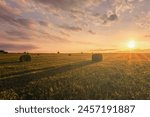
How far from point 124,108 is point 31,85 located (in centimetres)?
586

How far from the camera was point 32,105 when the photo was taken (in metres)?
8.30

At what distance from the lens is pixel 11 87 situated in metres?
11.3

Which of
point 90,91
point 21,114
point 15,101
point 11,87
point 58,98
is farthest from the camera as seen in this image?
point 11,87

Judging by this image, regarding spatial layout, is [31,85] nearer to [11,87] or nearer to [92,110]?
[11,87]

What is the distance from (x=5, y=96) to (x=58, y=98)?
2.61 metres

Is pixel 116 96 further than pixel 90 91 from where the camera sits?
No

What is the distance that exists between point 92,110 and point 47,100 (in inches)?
85.0

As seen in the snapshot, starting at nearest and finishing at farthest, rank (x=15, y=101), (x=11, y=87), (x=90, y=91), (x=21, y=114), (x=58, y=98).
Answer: (x=21, y=114), (x=15, y=101), (x=58, y=98), (x=90, y=91), (x=11, y=87)

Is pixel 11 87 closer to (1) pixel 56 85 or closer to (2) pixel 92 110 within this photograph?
(1) pixel 56 85

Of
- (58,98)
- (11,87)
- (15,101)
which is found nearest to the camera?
(15,101)

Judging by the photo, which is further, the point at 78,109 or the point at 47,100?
the point at 47,100

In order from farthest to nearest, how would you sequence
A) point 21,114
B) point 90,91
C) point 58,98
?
point 90,91 < point 58,98 < point 21,114

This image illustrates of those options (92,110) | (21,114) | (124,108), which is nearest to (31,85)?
(21,114)

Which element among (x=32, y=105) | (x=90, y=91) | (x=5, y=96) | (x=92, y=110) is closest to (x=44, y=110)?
(x=32, y=105)
